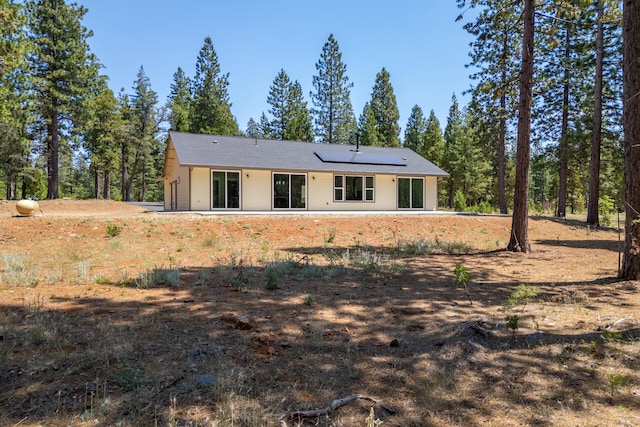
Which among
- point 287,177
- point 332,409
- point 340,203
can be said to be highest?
point 287,177

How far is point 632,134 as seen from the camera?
19.9 feet

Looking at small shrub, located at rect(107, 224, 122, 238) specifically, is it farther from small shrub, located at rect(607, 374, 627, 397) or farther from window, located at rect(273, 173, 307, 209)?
small shrub, located at rect(607, 374, 627, 397)

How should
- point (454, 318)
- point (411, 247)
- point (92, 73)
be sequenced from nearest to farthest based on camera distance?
point (454, 318) → point (411, 247) → point (92, 73)

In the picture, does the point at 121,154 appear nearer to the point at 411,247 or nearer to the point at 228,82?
the point at 228,82

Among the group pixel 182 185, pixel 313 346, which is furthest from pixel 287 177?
pixel 313 346

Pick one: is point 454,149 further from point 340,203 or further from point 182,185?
point 182,185

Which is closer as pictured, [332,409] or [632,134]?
[332,409]

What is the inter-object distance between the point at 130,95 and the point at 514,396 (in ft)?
160

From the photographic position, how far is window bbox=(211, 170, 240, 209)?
1838 cm

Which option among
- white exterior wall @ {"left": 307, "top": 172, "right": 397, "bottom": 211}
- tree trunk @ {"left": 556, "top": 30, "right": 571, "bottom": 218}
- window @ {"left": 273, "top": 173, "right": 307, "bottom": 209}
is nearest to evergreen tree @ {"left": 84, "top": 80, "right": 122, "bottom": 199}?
window @ {"left": 273, "top": 173, "right": 307, "bottom": 209}

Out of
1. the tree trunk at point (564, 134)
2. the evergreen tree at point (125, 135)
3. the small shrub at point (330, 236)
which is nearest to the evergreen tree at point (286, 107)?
the evergreen tree at point (125, 135)

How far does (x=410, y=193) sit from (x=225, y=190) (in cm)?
1171

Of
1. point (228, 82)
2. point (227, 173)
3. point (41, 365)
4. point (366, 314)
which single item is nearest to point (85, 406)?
point (41, 365)

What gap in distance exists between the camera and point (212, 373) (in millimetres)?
2785
